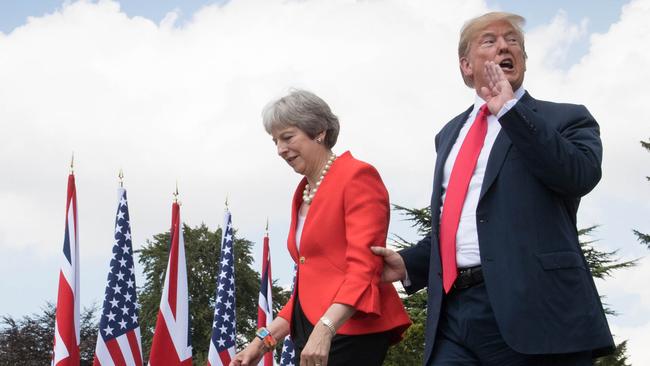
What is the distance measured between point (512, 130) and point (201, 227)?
1386 inches

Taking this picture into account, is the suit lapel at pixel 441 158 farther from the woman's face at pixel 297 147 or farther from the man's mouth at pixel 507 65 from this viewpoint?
the woman's face at pixel 297 147

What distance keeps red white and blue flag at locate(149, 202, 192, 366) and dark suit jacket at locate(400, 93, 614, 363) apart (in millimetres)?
11321

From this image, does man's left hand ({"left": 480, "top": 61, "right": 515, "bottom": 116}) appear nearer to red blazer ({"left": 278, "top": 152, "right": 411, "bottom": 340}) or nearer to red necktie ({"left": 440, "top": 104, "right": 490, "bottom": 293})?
red necktie ({"left": 440, "top": 104, "right": 490, "bottom": 293})

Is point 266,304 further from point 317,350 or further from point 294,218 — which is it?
point 317,350

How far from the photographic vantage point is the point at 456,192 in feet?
10.9

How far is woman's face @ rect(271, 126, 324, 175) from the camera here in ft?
13.1

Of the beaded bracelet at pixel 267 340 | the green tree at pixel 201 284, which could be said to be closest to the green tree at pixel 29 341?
the green tree at pixel 201 284

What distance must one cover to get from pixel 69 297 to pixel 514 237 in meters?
10.0

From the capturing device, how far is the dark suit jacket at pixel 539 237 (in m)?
2.98

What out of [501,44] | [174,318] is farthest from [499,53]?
[174,318]

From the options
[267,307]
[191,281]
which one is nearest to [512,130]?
[267,307]

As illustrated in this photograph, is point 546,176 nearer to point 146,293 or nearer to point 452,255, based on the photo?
point 452,255

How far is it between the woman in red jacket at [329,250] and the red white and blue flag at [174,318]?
1010cm

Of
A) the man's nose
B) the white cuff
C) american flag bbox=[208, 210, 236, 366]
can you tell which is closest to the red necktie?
the man's nose
